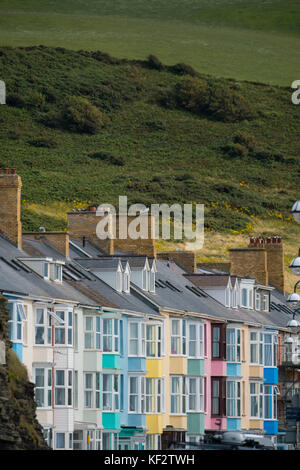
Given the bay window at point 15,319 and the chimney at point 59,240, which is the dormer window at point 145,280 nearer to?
the chimney at point 59,240

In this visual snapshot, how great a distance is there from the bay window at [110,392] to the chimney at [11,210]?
7.00 m

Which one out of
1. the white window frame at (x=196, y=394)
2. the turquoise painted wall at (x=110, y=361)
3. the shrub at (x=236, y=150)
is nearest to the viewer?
the turquoise painted wall at (x=110, y=361)

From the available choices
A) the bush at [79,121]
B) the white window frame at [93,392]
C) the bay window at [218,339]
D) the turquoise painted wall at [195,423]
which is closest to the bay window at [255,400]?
the bay window at [218,339]

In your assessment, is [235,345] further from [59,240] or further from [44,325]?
[44,325]

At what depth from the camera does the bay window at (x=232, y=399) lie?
244ft

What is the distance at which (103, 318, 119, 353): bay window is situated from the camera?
204 feet

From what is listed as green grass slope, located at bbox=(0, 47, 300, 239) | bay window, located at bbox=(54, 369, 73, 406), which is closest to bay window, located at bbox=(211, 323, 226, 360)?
bay window, located at bbox=(54, 369, 73, 406)

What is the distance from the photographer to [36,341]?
56938 millimetres

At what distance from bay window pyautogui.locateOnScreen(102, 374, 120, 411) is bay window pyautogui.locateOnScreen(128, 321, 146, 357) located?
287 centimetres

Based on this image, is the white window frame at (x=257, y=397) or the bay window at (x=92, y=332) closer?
the bay window at (x=92, y=332)

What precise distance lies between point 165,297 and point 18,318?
16838mm

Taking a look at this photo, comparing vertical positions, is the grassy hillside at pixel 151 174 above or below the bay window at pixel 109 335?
above

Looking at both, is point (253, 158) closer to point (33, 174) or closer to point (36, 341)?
point (33, 174)

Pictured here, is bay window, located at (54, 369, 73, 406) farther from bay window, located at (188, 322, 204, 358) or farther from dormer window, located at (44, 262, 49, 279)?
bay window, located at (188, 322, 204, 358)
